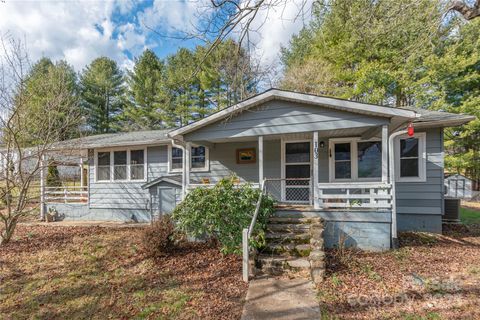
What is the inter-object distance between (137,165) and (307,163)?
6.79 metres

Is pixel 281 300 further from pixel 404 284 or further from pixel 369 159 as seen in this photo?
pixel 369 159

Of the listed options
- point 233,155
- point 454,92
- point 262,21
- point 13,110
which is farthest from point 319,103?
point 454,92

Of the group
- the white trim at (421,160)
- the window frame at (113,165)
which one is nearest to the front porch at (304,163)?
the white trim at (421,160)

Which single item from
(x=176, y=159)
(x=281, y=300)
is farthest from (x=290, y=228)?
(x=176, y=159)

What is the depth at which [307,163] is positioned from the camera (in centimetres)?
826

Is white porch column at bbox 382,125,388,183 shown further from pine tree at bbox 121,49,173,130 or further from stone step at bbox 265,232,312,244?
pine tree at bbox 121,49,173,130

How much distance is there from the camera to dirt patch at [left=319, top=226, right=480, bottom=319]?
3.39 meters

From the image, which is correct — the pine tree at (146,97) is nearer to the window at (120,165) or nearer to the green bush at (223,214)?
the window at (120,165)

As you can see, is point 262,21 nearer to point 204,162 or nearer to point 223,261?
point 223,261

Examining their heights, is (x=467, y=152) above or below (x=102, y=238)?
above

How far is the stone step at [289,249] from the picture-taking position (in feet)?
16.4

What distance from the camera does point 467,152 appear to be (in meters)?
16.0

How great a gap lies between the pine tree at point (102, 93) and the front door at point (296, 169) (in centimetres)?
2232

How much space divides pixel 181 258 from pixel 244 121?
386cm
